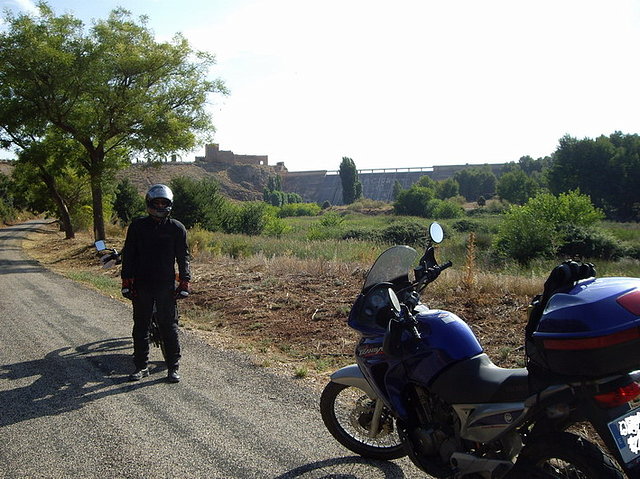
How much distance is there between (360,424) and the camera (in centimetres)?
417

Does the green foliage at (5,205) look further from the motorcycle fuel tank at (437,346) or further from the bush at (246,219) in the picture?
the motorcycle fuel tank at (437,346)

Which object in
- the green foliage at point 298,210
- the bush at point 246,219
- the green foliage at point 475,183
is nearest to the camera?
the bush at point 246,219

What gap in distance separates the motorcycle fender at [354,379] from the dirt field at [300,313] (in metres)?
2.13

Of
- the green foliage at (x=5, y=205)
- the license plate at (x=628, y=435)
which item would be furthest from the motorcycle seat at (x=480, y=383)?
the green foliage at (x=5, y=205)

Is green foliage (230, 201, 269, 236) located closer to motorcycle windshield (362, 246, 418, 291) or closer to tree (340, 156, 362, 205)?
motorcycle windshield (362, 246, 418, 291)

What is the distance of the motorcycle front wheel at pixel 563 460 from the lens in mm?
2557

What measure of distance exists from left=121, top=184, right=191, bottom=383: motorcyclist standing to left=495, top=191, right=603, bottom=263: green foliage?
24.3m

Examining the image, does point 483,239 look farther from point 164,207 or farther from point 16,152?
point 164,207

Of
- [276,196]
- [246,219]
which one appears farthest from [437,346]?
[276,196]

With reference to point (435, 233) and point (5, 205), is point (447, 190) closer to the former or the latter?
point (5, 205)

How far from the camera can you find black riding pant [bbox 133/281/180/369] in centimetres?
627

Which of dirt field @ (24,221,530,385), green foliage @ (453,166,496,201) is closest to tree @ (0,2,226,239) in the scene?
dirt field @ (24,221,530,385)

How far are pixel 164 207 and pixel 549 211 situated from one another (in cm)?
3270

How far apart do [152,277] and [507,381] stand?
4.40 meters
